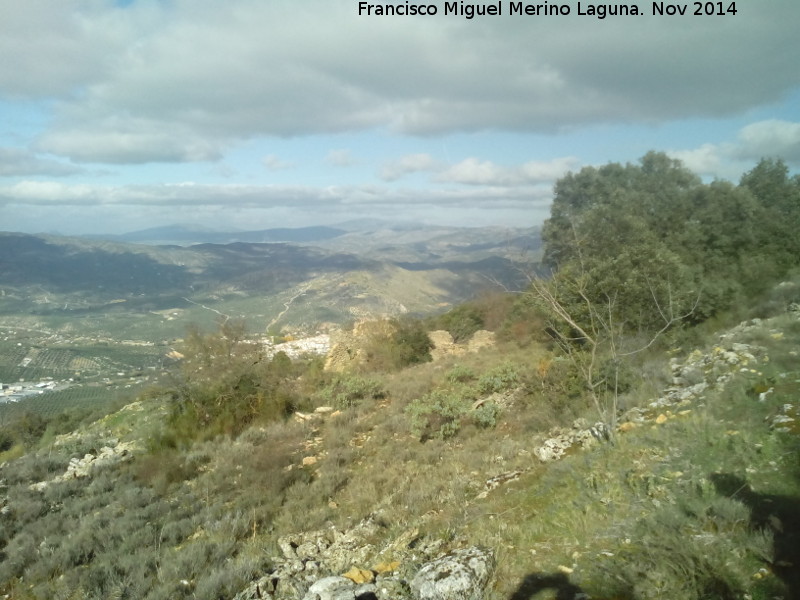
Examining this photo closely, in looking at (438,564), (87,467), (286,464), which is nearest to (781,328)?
(438,564)

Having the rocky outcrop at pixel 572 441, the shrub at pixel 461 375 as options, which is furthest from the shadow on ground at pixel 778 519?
the shrub at pixel 461 375

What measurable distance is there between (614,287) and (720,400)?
885 centimetres

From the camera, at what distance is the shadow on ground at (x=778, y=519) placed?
11.3 ft

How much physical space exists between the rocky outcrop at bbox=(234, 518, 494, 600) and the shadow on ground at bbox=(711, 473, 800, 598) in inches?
93.8

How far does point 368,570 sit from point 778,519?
4021mm

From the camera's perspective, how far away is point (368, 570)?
5031 millimetres

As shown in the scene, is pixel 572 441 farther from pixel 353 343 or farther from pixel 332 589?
pixel 353 343

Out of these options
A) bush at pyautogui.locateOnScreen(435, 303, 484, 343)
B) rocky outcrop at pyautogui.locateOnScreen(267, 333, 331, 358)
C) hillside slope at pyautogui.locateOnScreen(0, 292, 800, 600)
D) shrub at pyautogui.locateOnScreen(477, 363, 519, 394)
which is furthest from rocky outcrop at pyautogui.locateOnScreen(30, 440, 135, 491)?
bush at pyautogui.locateOnScreen(435, 303, 484, 343)

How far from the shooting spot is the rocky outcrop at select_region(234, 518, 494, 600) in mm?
4289

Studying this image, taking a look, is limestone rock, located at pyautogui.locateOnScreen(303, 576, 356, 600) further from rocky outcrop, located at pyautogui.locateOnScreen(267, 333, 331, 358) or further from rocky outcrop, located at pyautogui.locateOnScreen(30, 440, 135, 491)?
rocky outcrop, located at pyautogui.locateOnScreen(267, 333, 331, 358)

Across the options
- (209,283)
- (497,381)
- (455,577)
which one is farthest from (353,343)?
(209,283)

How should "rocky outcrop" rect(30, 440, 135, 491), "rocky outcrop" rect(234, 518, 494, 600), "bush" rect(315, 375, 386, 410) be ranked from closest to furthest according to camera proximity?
"rocky outcrop" rect(234, 518, 494, 600) → "rocky outcrop" rect(30, 440, 135, 491) → "bush" rect(315, 375, 386, 410)

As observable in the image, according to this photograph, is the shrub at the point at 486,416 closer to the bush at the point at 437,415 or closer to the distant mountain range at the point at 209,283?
the bush at the point at 437,415

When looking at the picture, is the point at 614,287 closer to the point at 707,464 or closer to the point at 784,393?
the point at 784,393
